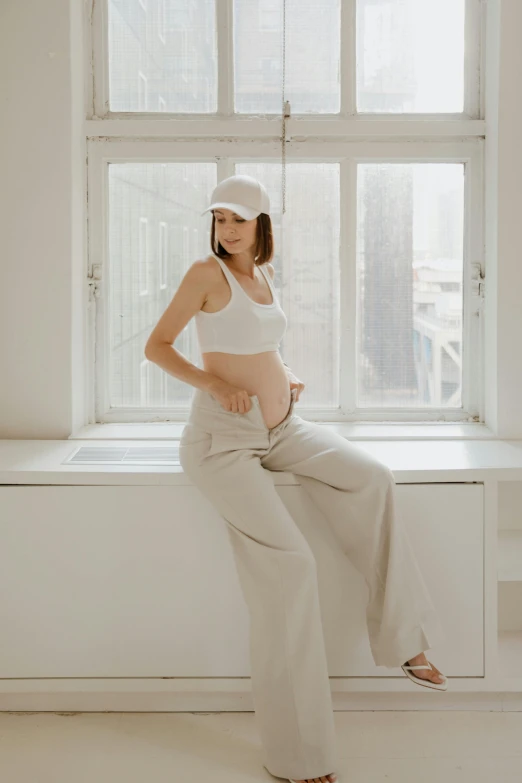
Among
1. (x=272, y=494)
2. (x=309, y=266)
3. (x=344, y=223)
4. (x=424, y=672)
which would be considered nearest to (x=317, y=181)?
(x=344, y=223)

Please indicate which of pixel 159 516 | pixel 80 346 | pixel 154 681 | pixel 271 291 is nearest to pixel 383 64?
pixel 271 291

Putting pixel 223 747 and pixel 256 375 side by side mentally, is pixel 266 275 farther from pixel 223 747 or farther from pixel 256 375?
pixel 223 747

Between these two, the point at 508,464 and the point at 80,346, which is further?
the point at 80,346

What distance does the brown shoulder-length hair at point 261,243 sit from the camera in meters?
2.38

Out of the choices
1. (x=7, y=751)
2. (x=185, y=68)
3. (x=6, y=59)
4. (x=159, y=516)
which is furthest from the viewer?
(x=185, y=68)

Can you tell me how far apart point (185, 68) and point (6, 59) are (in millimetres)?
604

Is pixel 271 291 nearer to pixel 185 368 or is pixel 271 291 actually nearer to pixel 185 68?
pixel 185 368

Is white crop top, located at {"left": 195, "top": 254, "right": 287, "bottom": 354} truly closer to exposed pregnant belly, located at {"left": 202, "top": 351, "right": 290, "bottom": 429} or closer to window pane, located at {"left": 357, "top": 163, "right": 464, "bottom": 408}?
exposed pregnant belly, located at {"left": 202, "top": 351, "right": 290, "bottom": 429}

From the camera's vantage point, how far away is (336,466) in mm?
2293

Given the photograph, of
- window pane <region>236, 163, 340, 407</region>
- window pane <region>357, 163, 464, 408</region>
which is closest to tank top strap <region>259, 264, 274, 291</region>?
window pane <region>236, 163, 340, 407</region>

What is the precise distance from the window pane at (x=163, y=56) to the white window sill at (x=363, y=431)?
44.0 inches

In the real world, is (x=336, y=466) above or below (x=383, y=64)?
below

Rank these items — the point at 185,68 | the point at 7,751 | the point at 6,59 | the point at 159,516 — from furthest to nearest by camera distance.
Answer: the point at 185,68 → the point at 6,59 → the point at 159,516 → the point at 7,751

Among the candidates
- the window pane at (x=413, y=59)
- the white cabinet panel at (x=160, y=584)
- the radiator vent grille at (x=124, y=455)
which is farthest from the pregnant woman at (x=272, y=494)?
the window pane at (x=413, y=59)
